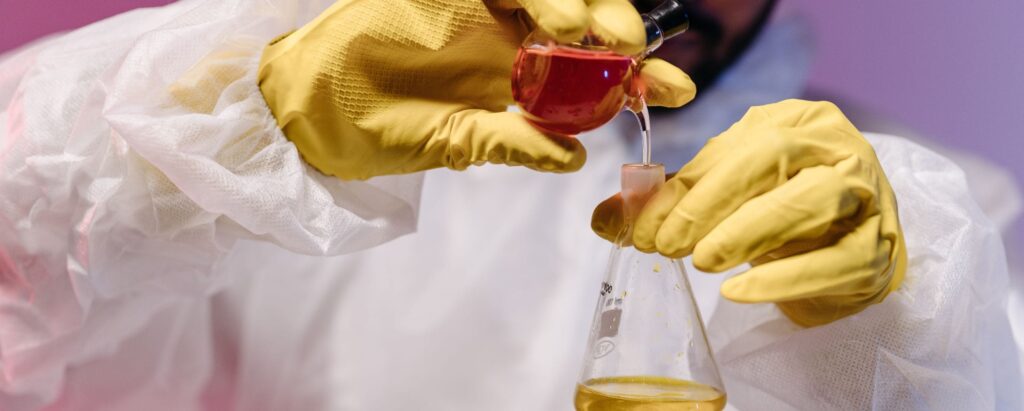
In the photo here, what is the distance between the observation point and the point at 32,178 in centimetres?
115

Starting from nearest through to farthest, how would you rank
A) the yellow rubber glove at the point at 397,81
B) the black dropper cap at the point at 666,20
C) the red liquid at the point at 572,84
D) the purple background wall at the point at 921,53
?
1. the red liquid at the point at 572,84
2. the black dropper cap at the point at 666,20
3. the yellow rubber glove at the point at 397,81
4. the purple background wall at the point at 921,53

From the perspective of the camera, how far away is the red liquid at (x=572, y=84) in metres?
0.93

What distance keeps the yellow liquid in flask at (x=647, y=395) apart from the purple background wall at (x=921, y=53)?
101cm

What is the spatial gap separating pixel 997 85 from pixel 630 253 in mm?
1122

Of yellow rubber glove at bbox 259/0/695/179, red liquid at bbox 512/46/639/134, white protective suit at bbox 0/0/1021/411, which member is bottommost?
white protective suit at bbox 0/0/1021/411

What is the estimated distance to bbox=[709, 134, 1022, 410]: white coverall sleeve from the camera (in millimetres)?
1203

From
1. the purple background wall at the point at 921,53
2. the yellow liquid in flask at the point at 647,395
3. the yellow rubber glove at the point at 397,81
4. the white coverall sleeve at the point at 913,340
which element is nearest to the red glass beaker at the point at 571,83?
the yellow rubber glove at the point at 397,81

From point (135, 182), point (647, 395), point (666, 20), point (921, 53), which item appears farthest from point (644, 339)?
point (921, 53)

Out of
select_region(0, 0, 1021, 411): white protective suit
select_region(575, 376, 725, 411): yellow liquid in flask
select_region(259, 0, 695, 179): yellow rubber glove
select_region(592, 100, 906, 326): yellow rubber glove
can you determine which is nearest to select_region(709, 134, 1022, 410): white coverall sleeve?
select_region(0, 0, 1021, 411): white protective suit

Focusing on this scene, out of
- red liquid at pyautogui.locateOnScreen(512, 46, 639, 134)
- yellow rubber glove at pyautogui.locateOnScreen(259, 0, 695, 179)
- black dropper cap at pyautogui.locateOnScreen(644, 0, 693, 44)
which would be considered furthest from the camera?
yellow rubber glove at pyautogui.locateOnScreen(259, 0, 695, 179)

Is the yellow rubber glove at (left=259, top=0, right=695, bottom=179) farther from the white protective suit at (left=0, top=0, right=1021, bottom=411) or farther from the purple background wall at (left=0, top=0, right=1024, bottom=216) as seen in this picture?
the purple background wall at (left=0, top=0, right=1024, bottom=216)

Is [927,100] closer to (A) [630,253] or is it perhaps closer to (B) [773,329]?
(B) [773,329]

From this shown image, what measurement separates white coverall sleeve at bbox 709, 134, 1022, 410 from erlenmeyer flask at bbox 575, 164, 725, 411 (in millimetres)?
232

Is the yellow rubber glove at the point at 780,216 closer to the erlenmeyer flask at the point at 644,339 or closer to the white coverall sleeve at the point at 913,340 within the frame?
the erlenmeyer flask at the point at 644,339
